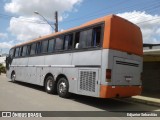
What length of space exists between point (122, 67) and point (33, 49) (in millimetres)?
7658

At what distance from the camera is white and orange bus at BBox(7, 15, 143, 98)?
32.2 feet

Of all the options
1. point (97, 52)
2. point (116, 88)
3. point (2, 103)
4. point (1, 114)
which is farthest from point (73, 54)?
point (1, 114)

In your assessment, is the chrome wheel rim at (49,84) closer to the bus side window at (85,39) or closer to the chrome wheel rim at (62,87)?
the chrome wheel rim at (62,87)

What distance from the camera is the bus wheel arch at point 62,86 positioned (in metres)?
12.0

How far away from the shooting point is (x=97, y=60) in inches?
395

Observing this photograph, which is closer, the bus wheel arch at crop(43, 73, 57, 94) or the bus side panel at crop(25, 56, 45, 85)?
the bus wheel arch at crop(43, 73, 57, 94)

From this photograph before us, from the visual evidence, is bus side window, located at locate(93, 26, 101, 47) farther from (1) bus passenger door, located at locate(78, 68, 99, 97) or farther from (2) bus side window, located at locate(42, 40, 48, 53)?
(2) bus side window, located at locate(42, 40, 48, 53)

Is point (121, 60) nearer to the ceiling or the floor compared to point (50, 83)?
nearer to the ceiling

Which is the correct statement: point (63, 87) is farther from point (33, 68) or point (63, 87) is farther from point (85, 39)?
point (33, 68)

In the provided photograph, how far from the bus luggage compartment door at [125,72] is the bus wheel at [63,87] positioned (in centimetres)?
285

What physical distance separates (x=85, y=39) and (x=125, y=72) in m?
2.24

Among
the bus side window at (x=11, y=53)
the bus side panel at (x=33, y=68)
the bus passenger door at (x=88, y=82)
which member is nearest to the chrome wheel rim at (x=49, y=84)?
the bus side panel at (x=33, y=68)

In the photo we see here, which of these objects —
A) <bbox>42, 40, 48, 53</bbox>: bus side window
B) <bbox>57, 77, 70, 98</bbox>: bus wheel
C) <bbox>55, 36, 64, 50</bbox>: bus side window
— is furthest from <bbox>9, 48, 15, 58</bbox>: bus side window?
<bbox>57, 77, 70, 98</bbox>: bus wheel

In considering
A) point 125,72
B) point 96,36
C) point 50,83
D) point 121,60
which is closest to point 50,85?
point 50,83
